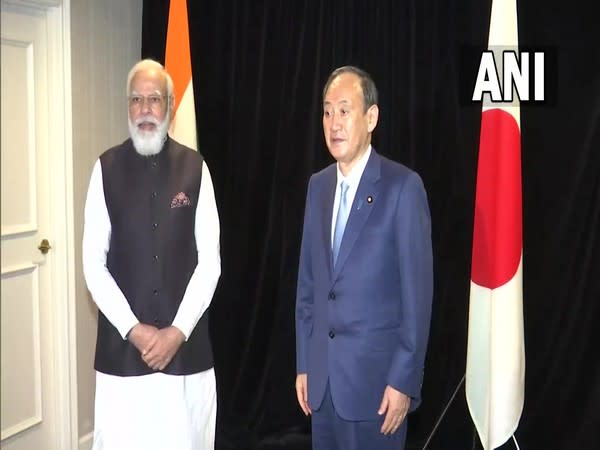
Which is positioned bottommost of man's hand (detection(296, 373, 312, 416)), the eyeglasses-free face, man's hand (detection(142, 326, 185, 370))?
man's hand (detection(296, 373, 312, 416))

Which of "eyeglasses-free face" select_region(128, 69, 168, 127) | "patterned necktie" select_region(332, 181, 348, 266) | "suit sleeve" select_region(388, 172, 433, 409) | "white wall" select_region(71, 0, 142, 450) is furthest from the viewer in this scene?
"white wall" select_region(71, 0, 142, 450)

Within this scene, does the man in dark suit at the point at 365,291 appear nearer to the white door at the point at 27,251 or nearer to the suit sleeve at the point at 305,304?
the suit sleeve at the point at 305,304

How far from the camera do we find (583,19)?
3463 millimetres

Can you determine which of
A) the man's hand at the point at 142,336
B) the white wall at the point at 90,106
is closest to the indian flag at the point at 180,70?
the white wall at the point at 90,106

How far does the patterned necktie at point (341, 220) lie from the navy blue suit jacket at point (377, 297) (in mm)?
27

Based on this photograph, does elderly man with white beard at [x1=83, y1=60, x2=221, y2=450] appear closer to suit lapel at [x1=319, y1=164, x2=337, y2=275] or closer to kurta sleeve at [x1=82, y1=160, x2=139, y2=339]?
kurta sleeve at [x1=82, y1=160, x2=139, y2=339]

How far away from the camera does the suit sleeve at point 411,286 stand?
217 cm

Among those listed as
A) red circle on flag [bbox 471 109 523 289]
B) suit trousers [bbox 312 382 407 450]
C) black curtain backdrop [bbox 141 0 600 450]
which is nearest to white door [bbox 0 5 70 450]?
black curtain backdrop [bbox 141 0 600 450]

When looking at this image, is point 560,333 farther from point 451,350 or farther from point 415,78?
point 415,78

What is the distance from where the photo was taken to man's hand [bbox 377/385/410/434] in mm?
2172

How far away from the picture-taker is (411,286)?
7.14 ft

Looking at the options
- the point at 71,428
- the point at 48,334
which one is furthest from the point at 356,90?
the point at 71,428

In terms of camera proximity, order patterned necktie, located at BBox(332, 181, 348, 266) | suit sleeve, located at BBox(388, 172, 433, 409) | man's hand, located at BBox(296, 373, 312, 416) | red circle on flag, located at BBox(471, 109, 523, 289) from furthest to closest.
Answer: red circle on flag, located at BBox(471, 109, 523, 289), man's hand, located at BBox(296, 373, 312, 416), patterned necktie, located at BBox(332, 181, 348, 266), suit sleeve, located at BBox(388, 172, 433, 409)

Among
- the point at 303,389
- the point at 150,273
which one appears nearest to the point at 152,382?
the point at 150,273
